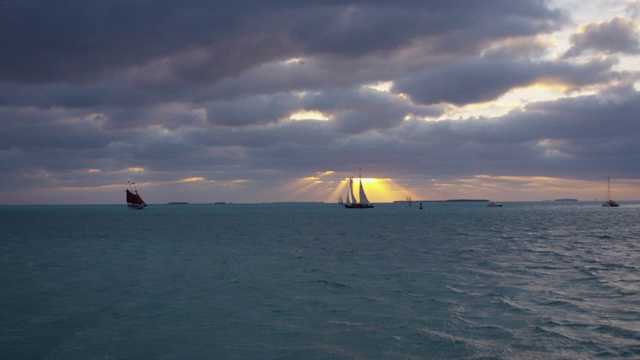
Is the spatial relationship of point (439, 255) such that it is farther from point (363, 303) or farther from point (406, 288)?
point (363, 303)

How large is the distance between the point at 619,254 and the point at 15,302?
44818mm

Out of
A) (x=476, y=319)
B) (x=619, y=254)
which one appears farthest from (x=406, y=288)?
(x=619, y=254)

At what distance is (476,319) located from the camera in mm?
18109

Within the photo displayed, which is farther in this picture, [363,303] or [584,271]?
[584,271]

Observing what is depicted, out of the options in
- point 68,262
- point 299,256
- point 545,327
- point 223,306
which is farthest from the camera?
point 299,256

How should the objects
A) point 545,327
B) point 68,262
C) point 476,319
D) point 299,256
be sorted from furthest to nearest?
1. point 299,256
2. point 68,262
3. point 476,319
4. point 545,327

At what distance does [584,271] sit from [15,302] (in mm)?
32772

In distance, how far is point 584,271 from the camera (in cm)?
3045

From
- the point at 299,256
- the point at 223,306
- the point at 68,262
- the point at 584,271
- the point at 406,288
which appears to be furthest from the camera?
the point at 299,256

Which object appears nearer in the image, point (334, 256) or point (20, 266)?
point (20, 266)

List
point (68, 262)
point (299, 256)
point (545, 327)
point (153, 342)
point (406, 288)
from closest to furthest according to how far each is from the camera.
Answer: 1. point (153, 342)
2. point (545, 327)
3. point (406, 288)
4. point (68, 262)
5. point (299, 256)

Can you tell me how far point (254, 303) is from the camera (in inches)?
856

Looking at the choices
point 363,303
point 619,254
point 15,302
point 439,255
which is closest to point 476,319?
→ point 363,303

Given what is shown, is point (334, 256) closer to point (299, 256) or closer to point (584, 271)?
point (299, 256)
